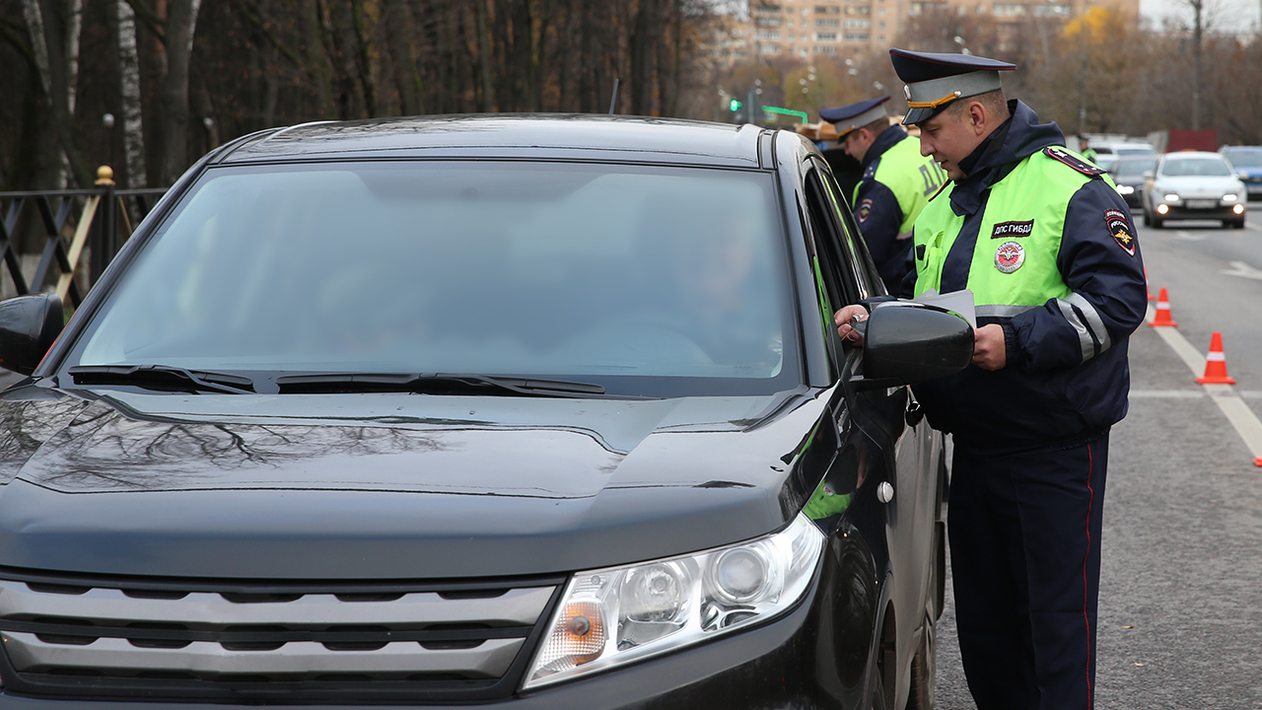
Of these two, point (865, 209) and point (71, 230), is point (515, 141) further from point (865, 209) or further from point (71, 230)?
point (71, 230)

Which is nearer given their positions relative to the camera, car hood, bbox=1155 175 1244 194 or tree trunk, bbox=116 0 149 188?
tree trunk, bbox=116 0 149 188

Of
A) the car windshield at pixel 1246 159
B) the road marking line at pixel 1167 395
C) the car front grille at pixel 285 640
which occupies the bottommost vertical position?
the car windshield at pixel 1246 159

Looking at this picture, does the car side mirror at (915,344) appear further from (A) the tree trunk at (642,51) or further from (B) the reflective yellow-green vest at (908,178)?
(A) the tree trunk at (642,51)

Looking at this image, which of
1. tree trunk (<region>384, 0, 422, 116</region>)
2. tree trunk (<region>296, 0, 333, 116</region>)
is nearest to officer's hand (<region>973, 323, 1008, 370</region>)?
tree trunk (<region>296, 0, 333, 116</region>)

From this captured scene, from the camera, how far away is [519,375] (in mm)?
2875

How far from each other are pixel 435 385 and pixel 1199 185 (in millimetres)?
32743

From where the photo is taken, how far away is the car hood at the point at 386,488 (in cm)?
207

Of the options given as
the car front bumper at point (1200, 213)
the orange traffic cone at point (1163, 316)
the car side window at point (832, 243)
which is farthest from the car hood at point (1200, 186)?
the car side window at point (832, 243)

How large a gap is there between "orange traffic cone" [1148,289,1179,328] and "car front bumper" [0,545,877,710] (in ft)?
45.5

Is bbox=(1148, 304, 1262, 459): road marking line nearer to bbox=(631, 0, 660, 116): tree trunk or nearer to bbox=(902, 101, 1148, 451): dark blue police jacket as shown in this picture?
bbox=(902, 101, 1148, 451): dark blue police jacket

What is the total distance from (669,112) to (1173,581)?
55.3 meters

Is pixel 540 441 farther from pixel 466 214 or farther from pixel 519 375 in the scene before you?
pixel 466 214

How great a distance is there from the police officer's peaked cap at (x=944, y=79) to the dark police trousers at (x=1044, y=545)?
0.89m

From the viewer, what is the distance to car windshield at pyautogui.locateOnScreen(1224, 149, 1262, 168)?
46.0 metres
